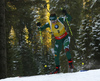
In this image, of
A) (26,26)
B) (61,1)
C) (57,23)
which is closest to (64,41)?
(57,23)

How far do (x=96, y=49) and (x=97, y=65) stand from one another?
1732 mm

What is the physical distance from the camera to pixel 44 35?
30422 millimetres

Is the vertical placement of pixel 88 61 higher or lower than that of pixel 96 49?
lower

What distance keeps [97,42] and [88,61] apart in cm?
201

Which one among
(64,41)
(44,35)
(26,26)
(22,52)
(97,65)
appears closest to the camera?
(64,41)

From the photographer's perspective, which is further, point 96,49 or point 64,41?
point 96,49

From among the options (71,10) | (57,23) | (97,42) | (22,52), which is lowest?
(22,52)

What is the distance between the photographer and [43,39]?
29.9m

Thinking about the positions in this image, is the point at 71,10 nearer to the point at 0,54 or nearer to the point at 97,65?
the point at 97,65

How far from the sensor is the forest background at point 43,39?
32.0 ft

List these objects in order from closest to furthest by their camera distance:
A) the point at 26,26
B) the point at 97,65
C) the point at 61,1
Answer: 1. the point at 97,65
2. the point at 61,1
3. the point at 26,26

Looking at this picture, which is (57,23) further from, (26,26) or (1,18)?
(26,26)

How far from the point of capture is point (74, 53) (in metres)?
22.9

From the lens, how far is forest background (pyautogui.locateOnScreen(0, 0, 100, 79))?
9.76 m
